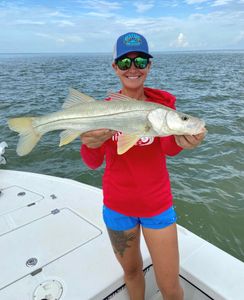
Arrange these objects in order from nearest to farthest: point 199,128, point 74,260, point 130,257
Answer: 1. point 199,128
2. point 130,257
3. point 74,260

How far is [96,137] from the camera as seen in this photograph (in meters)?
2.78

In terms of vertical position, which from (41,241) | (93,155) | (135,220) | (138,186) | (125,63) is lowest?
(41,241)

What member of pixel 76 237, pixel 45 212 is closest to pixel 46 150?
pixel 45 212

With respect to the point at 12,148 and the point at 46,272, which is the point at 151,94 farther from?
the point at 12,148

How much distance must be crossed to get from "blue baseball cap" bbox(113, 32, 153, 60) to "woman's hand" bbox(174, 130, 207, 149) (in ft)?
2.76

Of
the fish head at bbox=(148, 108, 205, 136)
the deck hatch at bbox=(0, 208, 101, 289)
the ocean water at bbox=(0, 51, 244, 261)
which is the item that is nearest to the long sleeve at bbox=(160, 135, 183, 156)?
the fish head at bbox=(148, 108, 205, 136)

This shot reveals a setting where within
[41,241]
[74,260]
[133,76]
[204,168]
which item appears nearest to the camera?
[133,76]

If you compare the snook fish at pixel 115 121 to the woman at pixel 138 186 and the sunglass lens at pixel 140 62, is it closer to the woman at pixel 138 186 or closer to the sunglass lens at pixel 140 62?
the woman at pixel 138 186

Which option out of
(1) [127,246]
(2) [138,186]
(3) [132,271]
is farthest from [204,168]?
(2) [138,186]

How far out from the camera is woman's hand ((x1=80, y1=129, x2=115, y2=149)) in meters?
2.78

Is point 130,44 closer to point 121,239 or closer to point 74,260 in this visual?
point 121,239

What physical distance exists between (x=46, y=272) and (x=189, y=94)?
1823 centimetres

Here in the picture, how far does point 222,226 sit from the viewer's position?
21.2 feet

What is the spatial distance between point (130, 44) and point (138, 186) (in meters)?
1.30
